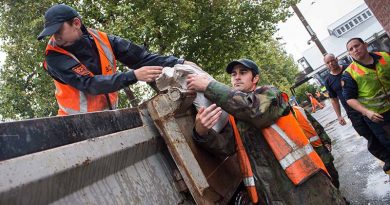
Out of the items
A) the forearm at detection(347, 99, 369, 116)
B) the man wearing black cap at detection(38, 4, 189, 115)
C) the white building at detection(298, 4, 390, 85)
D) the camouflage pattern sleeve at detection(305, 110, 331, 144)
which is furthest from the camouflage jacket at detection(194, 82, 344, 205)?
the white building at detection(298, 4, 390, 85)

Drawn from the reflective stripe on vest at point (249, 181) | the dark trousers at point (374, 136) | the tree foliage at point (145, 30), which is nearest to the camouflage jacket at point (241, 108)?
the reflective stripe on vest at point (249, 181)

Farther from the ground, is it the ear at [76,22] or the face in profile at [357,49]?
the ear at [76,22]

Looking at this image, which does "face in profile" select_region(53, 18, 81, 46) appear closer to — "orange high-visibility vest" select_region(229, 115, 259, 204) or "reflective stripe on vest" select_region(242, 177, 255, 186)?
"orange high-visibility vest" select_region(229, 115, 259, 204)

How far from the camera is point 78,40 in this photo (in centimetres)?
265

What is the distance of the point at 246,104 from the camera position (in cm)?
231

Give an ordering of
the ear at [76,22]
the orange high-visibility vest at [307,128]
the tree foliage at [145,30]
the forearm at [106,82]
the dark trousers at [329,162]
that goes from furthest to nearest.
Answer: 1. the tree foliage at [145,30]
2. the orange high-visibility vest at [307,128]
3. the dark trousers at [329,162]
4. the ear at [76,22]
5. the forearm at [106,82]

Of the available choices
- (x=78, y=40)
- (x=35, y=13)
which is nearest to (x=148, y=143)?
(x=78, y=40)

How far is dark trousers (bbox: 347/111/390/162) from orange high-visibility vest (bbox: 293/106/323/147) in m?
1.25

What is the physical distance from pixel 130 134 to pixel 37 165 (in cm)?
59

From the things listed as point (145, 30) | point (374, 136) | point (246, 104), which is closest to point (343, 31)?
point (145, 30)

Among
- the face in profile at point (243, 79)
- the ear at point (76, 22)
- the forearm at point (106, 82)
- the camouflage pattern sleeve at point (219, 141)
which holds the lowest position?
the camouflage pattern sleeve at point (219, 141)

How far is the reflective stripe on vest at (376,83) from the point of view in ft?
15.5

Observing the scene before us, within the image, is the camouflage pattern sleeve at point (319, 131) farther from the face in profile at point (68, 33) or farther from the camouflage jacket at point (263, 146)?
the face in profile at point (68, 33)

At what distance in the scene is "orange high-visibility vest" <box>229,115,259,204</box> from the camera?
221 cm
